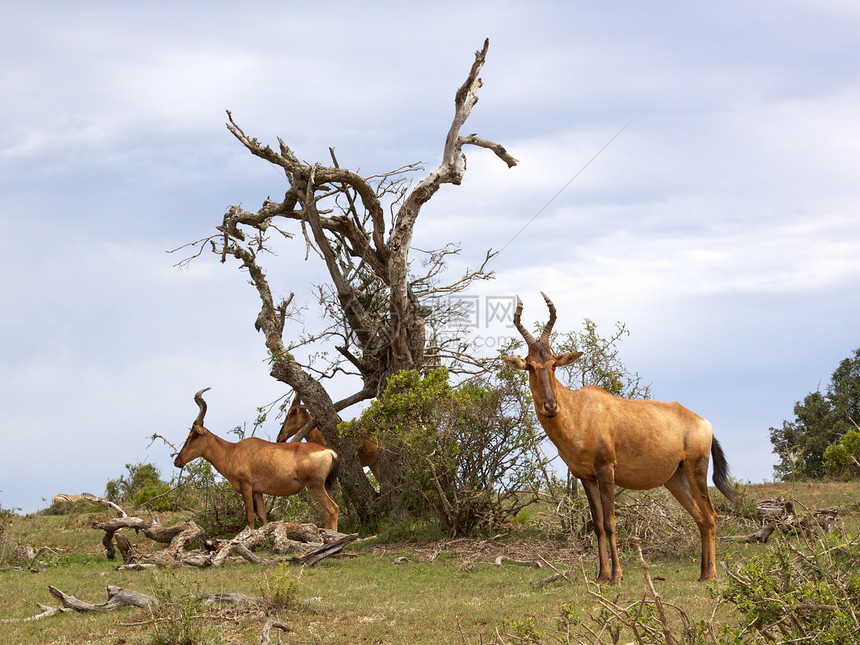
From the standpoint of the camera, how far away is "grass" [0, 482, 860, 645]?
7969mm

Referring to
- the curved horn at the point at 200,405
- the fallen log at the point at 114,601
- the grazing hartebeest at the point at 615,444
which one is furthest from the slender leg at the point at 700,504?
the curved horn at the point at 200,405

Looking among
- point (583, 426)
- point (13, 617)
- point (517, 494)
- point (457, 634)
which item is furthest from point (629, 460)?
point (13, 617)

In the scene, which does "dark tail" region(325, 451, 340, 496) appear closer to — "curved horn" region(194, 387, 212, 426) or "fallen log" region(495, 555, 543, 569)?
"curved horn" region(194, 387, 212, 426)

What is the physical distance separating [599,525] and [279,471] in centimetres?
793

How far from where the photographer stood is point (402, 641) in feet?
25.3

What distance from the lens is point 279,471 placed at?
1608cm

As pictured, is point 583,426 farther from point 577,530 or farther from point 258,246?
point 258,246

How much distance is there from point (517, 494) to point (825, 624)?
32.9 feet

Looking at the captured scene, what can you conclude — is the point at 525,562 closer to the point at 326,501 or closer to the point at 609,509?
the point at 609,509

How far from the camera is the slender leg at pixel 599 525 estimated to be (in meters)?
9.81

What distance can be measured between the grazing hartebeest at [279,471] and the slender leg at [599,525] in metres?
6.82

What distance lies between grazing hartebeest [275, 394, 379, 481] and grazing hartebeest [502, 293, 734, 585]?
328 inches

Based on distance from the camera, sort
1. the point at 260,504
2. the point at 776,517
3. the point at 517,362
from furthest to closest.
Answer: the point at 260,504
the point at 776,517
the point at 517,362

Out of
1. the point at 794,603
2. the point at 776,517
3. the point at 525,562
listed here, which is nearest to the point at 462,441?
the point at 525,562
